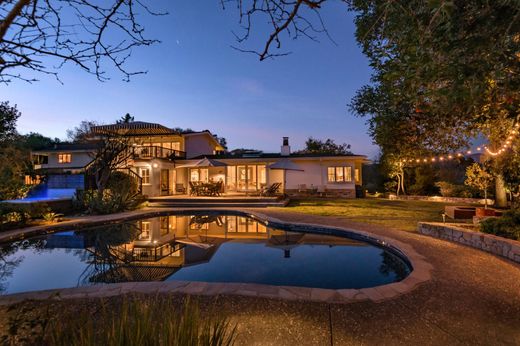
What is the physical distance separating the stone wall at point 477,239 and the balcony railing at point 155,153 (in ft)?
56.9

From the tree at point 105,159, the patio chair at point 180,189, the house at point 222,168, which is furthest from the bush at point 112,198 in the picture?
the patio chair at point 180,189

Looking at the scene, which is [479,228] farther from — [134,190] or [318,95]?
[318,95]

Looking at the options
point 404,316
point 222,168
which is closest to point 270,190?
point 222,168

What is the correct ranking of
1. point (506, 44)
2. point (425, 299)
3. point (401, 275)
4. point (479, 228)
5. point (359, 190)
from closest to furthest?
1. point (506, 44)
2. point (425, 299)
3. point (401, 275)
4. point (479, 228)
5. point (359, 190)

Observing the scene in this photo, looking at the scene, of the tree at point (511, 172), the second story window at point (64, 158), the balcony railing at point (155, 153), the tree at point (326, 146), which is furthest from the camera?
the tree at point (326, 146)

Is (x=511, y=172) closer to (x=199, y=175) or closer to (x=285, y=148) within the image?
(x=285, y=148)

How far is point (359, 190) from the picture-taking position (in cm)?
2186

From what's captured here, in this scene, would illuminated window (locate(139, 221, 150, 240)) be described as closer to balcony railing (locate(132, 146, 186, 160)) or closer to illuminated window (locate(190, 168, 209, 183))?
balcony railing (locate(132, 146, 186, 160))

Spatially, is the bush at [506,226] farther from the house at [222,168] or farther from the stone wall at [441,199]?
the house at [222,168]

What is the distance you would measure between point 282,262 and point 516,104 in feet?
17.3

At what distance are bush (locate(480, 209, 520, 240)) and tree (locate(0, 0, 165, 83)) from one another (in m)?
8.11

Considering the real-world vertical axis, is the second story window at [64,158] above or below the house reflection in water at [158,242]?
above

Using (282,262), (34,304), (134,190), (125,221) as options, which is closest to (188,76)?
(134,190)

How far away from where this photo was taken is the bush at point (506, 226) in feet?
20.5
